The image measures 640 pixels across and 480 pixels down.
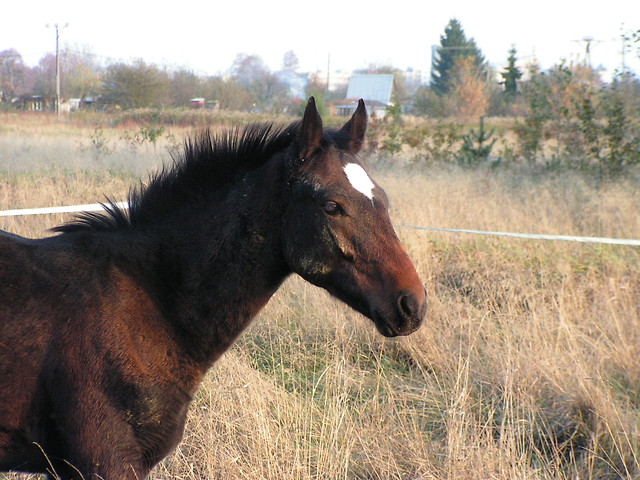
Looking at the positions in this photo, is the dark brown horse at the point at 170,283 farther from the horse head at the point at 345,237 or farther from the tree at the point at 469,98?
the tree at the point at 469,98

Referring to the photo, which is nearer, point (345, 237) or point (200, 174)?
point (345, 237)

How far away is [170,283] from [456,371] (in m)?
2.56

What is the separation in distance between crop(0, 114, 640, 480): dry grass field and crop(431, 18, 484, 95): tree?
68.5 metres

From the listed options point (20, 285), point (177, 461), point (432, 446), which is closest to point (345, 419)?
point (432, 446)

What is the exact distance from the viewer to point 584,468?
3.66m

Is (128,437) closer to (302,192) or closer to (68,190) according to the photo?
(302,192)

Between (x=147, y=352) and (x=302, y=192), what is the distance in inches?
36.4

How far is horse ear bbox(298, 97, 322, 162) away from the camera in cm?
262

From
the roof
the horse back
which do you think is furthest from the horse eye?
the roof

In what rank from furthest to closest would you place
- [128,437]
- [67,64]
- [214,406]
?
[67,64] < [214,406] < [128,437]

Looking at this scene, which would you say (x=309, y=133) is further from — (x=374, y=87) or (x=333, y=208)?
(x=374, y=87)

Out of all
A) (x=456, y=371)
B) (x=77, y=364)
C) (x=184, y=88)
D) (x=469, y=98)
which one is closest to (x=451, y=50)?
(x=469, y=98)

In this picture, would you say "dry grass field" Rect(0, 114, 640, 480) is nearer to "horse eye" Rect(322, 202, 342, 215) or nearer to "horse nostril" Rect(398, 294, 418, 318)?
"horse nostril" Rect(398, 294, 418, 318)

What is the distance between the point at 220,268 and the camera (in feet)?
8.99
